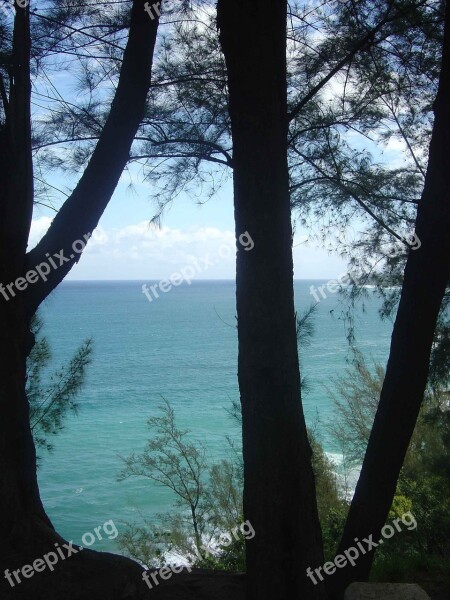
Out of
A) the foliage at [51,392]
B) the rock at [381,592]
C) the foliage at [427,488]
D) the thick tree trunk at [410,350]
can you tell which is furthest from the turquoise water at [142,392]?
the rock at [381,592]

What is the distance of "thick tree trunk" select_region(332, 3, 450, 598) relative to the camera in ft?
8.98

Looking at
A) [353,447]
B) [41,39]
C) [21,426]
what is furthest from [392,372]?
[353,447]

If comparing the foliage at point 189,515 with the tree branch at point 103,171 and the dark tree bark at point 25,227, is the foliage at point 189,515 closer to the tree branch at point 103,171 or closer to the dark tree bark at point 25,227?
the dark tree bark at point 25,227

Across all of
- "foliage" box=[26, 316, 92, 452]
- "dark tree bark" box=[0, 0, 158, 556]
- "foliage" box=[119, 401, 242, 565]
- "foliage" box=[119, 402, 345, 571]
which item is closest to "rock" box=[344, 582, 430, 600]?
"dark tree bark" box=[0, 0, 158, 556]

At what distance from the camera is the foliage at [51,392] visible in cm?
526

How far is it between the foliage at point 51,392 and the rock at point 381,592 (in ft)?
9.86

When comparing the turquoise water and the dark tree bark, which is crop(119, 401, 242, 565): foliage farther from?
the dark tree bark

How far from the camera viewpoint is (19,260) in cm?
262

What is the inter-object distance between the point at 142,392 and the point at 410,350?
22.2 meters

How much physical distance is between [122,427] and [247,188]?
17.4m

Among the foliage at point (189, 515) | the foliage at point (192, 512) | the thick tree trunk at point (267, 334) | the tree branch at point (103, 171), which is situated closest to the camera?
the thick tree trunk at point (267, 334)

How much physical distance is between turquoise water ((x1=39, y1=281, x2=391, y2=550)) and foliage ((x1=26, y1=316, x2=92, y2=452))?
26.4 inches

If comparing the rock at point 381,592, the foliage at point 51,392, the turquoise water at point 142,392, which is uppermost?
the foliage at point 51,392

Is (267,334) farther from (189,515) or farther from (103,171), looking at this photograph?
(189,515)
